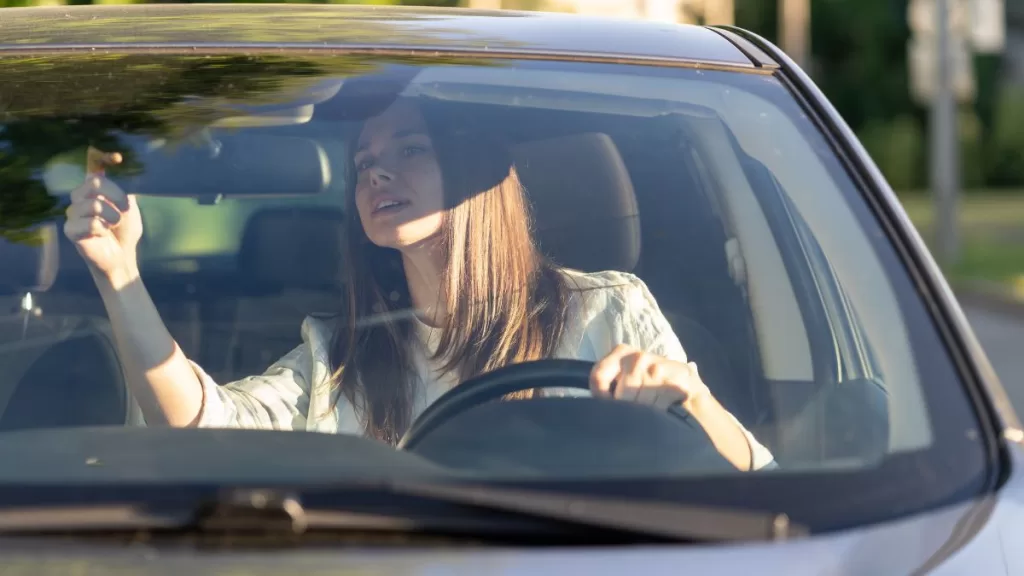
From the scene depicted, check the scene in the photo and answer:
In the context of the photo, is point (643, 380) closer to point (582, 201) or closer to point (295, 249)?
point (582, 201)

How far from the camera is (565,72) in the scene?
2268 mm

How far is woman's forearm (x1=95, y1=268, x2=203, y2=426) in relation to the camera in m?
2.22

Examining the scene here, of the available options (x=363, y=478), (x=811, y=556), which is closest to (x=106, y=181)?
(x=363, y=478)

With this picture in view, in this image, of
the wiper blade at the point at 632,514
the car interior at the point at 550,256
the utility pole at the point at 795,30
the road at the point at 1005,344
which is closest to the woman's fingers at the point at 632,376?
the car interior at the point at 550,256

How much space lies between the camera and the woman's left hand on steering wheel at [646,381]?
204 cm

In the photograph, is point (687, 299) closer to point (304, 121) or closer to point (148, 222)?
point (304, 121)

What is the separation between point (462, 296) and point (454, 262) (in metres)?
0.06

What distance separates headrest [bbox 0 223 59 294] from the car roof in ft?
0.90

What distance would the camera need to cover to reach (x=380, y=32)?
7.73 ft

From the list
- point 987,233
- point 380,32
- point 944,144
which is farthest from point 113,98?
point 987,233

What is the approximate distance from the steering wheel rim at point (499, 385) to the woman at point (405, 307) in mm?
43

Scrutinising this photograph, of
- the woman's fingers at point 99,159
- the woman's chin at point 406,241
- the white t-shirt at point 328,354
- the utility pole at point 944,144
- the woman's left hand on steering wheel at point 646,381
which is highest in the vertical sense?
the woman's fingers at point 99,159

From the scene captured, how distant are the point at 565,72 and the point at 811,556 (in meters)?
0.95

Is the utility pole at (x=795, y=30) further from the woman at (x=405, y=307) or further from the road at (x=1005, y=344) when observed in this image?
the woman at (x=405, y=307)
